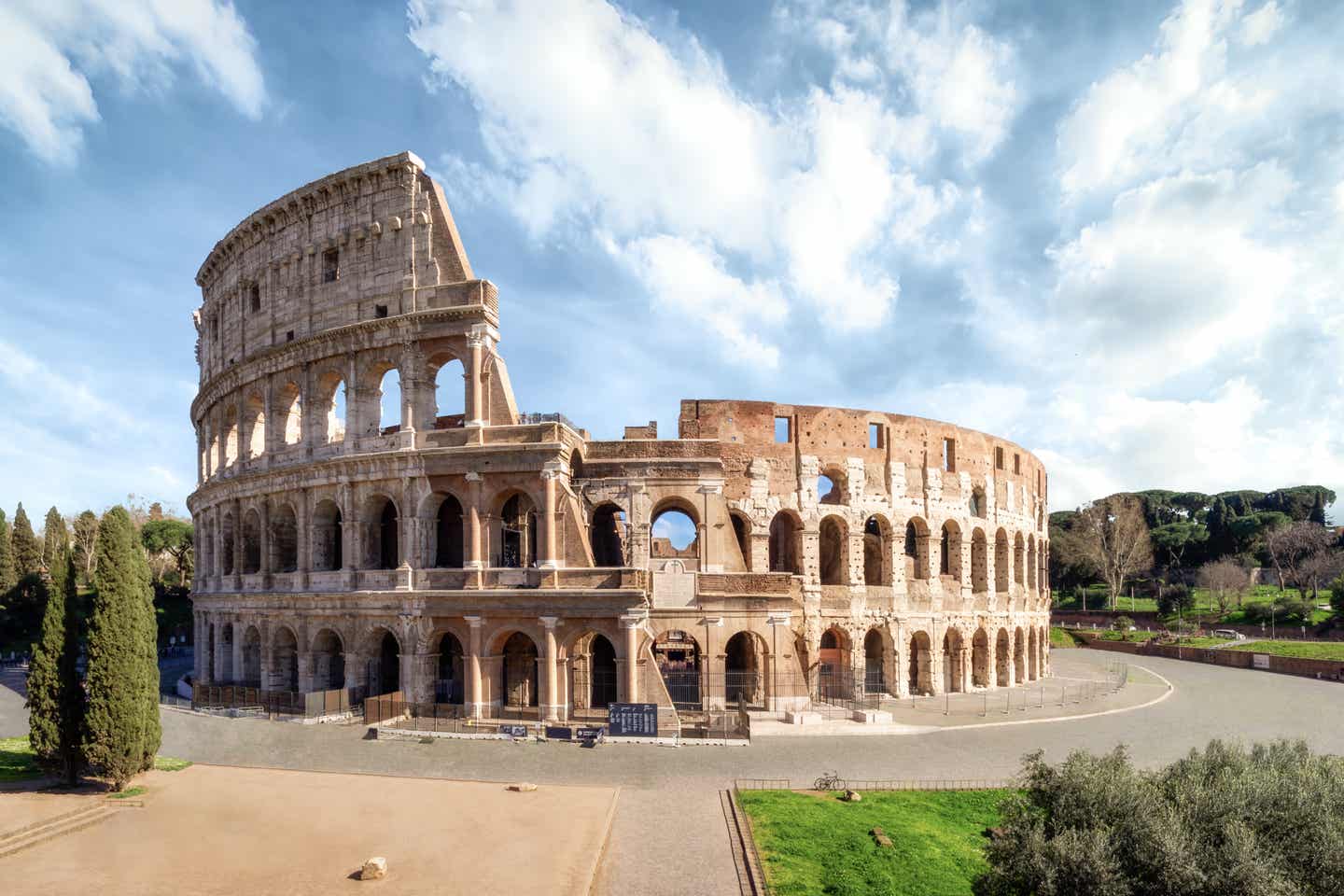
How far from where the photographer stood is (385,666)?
31.8m

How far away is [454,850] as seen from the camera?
1525cm

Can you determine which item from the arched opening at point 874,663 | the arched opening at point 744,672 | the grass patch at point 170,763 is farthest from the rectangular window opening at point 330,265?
the arched opening at point 874,663

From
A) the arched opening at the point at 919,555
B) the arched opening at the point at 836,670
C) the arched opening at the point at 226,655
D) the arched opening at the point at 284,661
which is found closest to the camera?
the arched opening at the point at 284,661

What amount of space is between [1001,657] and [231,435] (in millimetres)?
40241

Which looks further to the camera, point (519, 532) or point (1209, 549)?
point (1209, 549)

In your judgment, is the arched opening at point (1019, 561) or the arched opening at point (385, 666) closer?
the arched opening at point (385, 666)

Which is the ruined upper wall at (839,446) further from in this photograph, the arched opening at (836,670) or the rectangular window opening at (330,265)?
the rectangular window opening at (330,265)

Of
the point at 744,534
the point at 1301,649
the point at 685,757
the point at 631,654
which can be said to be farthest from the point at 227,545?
the point at 1301,649

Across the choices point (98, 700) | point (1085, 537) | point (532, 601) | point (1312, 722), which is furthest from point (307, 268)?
point (1085, 537)

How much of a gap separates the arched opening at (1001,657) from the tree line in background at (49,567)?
41.3m

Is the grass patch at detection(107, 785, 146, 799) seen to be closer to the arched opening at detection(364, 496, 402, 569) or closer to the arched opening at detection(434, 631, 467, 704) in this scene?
the arched opening at detection(434, 631, 467, 704)

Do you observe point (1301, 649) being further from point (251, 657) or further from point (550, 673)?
point (251, 657)

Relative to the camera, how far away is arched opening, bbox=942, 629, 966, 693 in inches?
1464

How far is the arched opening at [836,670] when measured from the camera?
109 feet
